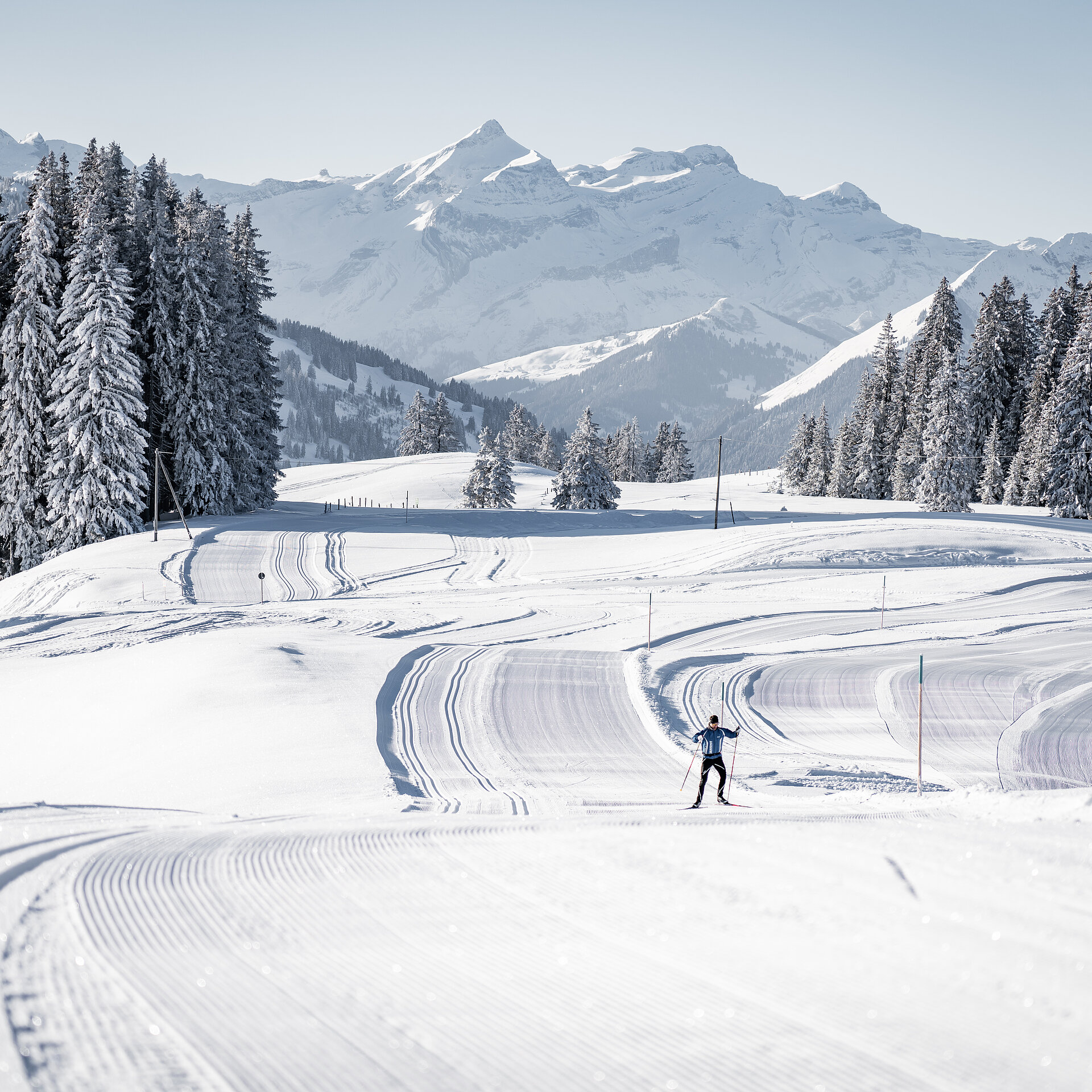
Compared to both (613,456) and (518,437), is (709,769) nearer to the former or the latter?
(613,456)

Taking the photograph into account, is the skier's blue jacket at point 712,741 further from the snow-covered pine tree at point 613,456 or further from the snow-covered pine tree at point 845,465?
the snow-covered pine tree at point 613,456

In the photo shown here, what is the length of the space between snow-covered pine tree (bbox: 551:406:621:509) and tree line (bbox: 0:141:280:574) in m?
20.4

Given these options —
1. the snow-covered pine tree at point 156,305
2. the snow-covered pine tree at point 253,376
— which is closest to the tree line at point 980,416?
the snow-covered pine tree at point 253,376

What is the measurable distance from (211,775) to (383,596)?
18891 millimetres

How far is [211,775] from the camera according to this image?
13375 mm

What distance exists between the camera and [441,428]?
100375 mm

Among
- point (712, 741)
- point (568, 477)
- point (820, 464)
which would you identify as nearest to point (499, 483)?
point (568, 477)

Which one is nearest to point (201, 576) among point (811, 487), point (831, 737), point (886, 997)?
point (831, 737)

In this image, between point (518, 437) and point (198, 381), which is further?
point (518, 437)

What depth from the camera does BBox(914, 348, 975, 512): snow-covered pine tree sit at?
191 feet

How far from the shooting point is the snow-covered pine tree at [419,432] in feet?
326

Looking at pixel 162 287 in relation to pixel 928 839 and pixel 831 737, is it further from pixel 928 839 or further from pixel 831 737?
pixel 928 839

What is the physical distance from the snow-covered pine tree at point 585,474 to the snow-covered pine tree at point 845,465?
955 inches

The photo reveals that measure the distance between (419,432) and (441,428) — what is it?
8.34 ft
